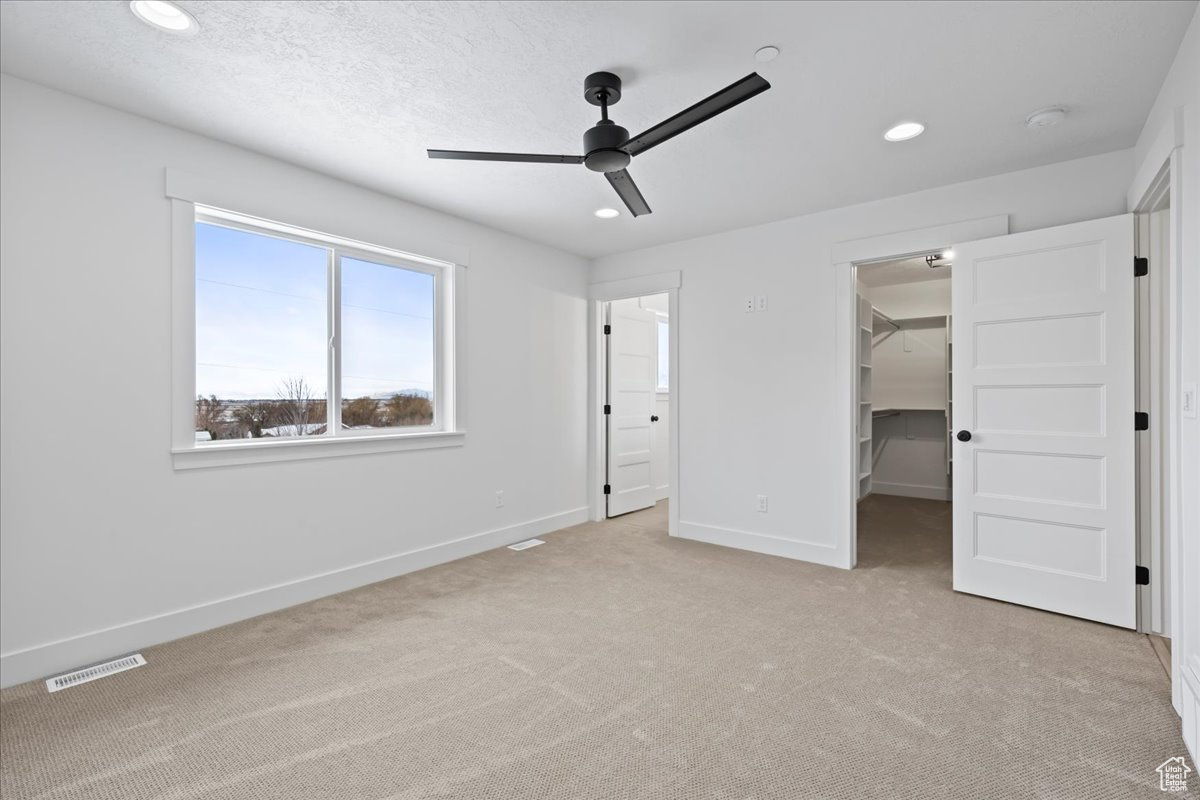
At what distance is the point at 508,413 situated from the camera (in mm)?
4469

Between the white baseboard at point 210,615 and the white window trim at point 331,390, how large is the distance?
0.72m

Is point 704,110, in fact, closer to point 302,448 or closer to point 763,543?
point 302,448

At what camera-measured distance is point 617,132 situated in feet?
6.93

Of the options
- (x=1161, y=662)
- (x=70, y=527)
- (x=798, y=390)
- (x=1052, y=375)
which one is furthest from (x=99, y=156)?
(x=1161, y=662)

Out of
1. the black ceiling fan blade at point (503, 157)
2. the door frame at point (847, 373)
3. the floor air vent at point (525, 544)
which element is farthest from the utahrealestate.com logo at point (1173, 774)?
the floor air vent at point (525, 544)

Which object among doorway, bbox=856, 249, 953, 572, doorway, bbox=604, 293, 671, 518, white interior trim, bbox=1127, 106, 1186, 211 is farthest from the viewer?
doorway, bbox=856, 249, 953, 572

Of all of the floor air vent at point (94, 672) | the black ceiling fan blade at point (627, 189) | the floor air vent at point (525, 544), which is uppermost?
the black ceiling fan blade at point (627, 189)

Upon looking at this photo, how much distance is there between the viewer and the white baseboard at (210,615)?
90.7 inches

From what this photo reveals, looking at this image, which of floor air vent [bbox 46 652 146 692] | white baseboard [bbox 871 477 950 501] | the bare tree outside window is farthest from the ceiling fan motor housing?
white baseboard [bbox 871 477 950 501]

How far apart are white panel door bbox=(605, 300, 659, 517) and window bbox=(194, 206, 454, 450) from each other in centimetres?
180

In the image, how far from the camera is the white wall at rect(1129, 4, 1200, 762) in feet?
6.02

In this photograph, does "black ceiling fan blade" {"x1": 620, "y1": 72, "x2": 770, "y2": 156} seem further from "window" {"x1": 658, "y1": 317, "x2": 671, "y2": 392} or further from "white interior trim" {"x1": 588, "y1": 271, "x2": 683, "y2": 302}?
"window" {"x1": 658, "y1": 317, "x2": 671, "y2": 392}

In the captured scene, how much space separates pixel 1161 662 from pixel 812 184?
293 centimetres

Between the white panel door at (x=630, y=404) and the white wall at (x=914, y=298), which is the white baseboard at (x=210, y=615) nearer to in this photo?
the white panel door at (x=630, y=404)
